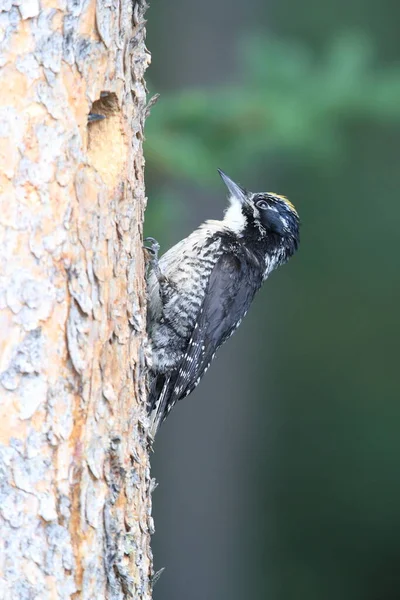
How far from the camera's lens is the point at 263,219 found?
4633mm

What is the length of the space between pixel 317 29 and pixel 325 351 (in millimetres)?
2908

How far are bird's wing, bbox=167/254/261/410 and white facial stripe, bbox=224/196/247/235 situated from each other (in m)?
0.29

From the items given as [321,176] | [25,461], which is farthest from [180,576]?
[25,461]

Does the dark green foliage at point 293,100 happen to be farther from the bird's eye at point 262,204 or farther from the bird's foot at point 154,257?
the bird's foot at point 154,257

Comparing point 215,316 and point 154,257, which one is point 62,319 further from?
point 215,316

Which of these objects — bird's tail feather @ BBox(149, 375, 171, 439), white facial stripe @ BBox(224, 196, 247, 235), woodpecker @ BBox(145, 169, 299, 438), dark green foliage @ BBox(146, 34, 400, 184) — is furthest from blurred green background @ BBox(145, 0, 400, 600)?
bird's tail feather @ BBox(149, 375, 171, 439)

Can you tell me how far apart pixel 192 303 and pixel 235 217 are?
629mm

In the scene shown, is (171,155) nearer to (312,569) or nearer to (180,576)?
(180,576)

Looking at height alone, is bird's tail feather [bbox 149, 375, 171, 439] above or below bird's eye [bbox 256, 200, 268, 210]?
below

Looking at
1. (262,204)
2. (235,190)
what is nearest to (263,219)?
(262,204)

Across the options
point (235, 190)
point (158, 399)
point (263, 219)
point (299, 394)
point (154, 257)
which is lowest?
point (158, 399)

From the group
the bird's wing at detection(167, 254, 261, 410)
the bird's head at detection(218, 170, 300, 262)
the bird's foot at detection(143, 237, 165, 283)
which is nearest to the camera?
the bird's foot at detection(143, 237, 165, 283)

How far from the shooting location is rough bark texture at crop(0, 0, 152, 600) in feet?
8.41

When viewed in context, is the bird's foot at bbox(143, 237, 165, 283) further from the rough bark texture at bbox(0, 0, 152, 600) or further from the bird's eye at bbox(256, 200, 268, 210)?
the rough bark texture at bbox(0, 0, 152, 600)
